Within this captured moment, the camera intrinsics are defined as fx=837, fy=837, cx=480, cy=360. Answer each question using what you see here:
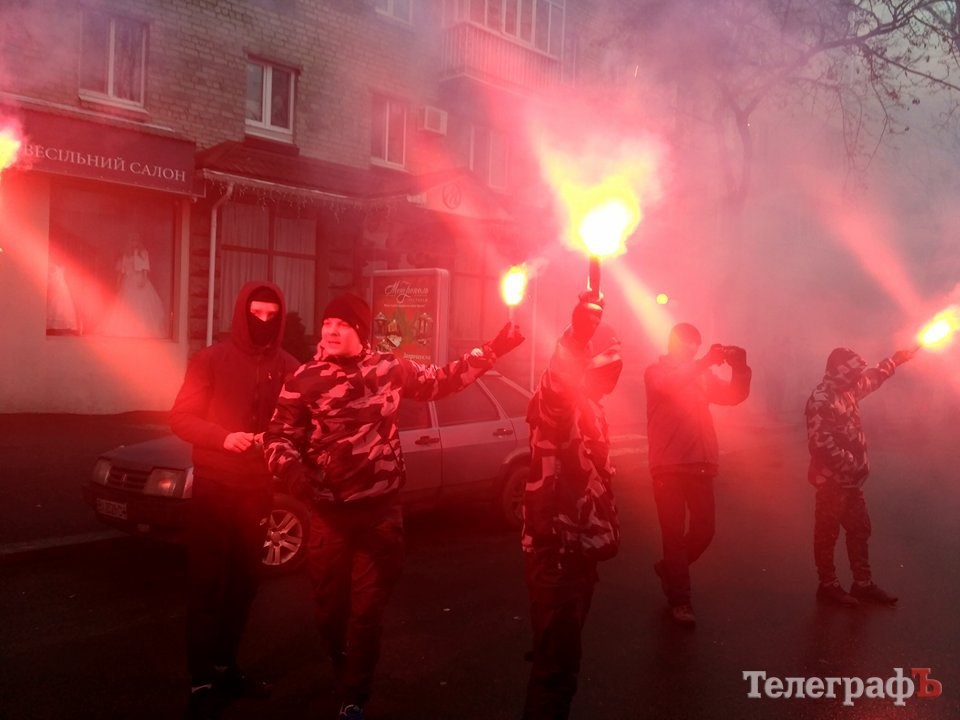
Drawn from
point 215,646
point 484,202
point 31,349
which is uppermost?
point 484,202

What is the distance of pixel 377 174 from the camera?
16266mm

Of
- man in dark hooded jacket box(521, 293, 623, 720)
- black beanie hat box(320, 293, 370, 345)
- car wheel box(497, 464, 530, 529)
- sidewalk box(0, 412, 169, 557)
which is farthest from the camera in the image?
car wheel box(497, 464, 530, 529)

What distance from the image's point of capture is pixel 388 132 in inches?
667

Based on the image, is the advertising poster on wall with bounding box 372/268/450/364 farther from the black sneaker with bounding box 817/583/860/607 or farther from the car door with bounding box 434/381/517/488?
the black sneaker with bounding box 817/583/860/607

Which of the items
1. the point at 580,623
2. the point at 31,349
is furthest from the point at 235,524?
the point at 31,349

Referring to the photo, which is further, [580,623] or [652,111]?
[652,111]

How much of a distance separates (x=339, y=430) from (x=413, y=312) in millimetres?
9756

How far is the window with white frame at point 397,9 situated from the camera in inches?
651

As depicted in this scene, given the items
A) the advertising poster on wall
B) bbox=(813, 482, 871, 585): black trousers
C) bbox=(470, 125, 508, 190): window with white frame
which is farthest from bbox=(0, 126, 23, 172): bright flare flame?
bbox=(813, 482, 871, 585): black trousers

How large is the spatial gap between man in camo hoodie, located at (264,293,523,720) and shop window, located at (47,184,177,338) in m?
10.4

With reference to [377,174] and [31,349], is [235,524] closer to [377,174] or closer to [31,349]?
[31,349]

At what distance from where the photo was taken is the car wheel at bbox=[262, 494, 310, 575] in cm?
566

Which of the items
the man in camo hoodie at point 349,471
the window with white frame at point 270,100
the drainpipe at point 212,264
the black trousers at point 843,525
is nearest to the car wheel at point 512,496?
the black trousers at point 843,525

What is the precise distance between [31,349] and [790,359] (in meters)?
17.9
